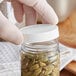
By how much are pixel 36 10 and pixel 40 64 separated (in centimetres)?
9

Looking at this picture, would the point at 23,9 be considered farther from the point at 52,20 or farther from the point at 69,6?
the point at 69,6

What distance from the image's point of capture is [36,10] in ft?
1.25

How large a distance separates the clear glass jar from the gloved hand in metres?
0.04

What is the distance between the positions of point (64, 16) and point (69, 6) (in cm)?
4

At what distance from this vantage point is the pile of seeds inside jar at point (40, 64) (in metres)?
0.33

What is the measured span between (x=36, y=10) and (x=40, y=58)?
9 cm

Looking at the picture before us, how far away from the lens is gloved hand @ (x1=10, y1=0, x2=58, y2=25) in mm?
363

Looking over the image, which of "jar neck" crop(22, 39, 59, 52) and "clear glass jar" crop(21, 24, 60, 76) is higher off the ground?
"jar neck" crop(22, 39, 59, 52)

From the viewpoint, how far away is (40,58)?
0.33 m

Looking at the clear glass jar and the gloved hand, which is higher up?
the gloved hand

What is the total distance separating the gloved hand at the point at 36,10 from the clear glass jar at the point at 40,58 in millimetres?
41

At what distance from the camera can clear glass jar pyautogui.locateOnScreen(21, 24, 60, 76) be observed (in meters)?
0.33

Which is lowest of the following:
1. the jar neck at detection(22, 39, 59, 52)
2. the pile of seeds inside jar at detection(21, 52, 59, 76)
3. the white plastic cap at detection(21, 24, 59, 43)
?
the pile of seeds inside jar at detection(21, 52, 59, 76)

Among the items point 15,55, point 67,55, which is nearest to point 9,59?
point 15,55
